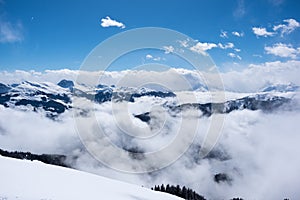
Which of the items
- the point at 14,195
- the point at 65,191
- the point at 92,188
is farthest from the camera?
the point at 92,188

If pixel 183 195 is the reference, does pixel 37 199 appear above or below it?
below

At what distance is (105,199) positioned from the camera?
25.2 m

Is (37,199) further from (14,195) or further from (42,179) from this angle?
(42,179)

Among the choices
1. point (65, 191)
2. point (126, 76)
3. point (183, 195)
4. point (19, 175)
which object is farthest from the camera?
point (183, 195)

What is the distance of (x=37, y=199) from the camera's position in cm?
1980

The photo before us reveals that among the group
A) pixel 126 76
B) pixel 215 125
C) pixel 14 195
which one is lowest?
pixel 14 195

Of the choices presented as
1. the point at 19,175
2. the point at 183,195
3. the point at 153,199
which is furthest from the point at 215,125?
the point at 183,195

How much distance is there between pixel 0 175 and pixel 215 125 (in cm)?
2275

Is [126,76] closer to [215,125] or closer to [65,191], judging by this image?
[215,125]

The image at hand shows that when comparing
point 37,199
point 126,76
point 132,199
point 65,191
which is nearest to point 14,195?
point 37,199

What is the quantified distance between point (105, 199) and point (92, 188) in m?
4.46

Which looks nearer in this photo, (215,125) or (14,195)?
(14,195)

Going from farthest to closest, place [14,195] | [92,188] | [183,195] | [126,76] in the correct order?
[183,195] → [126,76] → [92,188] → [14,195]

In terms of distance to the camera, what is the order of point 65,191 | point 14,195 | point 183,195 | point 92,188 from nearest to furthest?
point 14,195 < point 65,191 < point 92,188 < point 183,195
